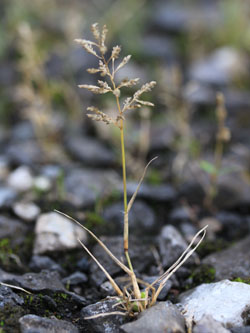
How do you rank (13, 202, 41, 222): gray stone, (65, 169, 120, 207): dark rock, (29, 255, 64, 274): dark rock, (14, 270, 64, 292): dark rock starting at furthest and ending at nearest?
1. (65, 169, 120, 207): dark rock
2. (13, 202, 41, 222): gray stone
3. (29, 255, 64, 274): dark rock
4. (14, 270, 64, 292): dark rock

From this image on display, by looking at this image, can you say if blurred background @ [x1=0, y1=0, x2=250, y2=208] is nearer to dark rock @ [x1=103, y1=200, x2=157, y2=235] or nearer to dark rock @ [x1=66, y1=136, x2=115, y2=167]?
dark rock @ [x1=66, y1=136, x2=115, y2=167]

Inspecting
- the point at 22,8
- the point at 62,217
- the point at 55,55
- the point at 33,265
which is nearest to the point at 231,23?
the point at 55,55

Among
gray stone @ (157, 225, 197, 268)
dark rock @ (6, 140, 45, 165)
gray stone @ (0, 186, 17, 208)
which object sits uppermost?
dark rock @ (6, 140, 45, 165)

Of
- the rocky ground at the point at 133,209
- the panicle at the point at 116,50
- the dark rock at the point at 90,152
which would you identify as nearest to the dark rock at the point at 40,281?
the rocky ground at the point at 133,209

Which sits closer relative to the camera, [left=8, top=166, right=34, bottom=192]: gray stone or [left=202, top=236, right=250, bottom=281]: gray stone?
[left=202, top=236, right=250, bottom=281]: gray stone

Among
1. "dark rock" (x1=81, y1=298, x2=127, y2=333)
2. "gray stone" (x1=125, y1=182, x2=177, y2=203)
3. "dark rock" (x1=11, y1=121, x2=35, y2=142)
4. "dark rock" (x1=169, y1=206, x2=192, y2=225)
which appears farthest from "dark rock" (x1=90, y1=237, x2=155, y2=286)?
"dark rock" (x1=11, y1=121, x2=35, y2=142)

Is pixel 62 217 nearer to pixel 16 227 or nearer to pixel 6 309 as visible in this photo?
pixel 16 227

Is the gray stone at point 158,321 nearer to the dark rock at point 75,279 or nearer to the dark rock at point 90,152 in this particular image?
the dark rock at point 75,279
